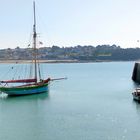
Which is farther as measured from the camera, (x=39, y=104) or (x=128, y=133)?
(x=39, y=104)

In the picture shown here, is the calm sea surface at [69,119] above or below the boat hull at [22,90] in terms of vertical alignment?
above

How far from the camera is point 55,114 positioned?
32.5 metres

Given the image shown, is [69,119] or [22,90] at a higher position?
[69,119]

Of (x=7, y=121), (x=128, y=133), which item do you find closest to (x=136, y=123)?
(x=128, y=133)

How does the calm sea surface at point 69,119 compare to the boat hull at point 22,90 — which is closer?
the calm sea surface at point 69,119

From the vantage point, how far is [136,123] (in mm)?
28344

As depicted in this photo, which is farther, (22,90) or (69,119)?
(22,90)

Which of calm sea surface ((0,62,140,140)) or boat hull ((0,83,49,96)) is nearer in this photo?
calm sea surface ((0,62,140,140))

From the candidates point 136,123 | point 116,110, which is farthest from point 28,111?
point 136,123

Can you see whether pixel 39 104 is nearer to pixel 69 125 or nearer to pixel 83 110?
pixel 83 110

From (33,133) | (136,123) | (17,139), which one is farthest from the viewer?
(136,123)

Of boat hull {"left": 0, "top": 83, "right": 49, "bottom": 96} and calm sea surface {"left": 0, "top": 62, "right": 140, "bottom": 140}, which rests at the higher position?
calm sea surface {"left": 0, "top": 62, "right": 140, "bottom": 140}

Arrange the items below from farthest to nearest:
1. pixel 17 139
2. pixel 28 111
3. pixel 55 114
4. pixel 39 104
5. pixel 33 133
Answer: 1. pixel 39 104
2. pixel 28 111
3. pixel 55 114
4. pixel 33 133
5. pixel 17 139

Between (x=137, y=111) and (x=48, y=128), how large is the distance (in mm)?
9751
